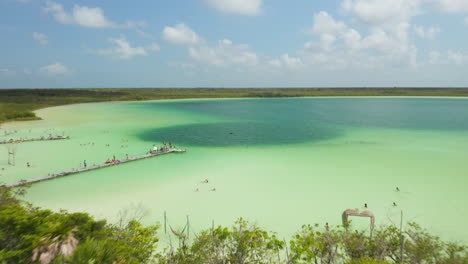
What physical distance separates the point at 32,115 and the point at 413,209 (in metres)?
67.6

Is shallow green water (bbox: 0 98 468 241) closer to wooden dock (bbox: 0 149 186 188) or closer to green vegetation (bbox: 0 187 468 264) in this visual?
wooden dock (bbox: 0 149 186 188)

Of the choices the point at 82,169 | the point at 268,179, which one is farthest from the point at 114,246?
the point at 82,169

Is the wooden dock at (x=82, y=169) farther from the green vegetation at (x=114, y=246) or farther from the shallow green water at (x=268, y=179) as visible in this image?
the green vegetation at (x=114, y=246)

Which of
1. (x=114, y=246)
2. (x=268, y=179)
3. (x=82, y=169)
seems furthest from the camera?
(x=82, y=169)

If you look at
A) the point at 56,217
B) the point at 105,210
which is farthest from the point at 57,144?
the point at 56,217

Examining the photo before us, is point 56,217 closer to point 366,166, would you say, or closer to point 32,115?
point 366,166

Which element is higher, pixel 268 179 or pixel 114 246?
pixel 114 246

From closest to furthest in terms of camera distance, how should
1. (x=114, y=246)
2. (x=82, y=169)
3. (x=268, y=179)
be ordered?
(x=114, y=246)
(x=268, y=179)
(x=82, y=169)

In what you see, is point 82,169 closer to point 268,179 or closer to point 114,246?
point 268,179

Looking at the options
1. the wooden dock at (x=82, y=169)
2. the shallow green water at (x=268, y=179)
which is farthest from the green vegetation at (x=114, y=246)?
the wooden dock at (x=82, y=169)

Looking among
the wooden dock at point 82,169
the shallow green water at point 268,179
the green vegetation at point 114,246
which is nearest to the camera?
the green vegetation at point 114,246

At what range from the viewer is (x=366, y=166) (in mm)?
23469

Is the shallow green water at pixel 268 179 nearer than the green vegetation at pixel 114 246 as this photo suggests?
No

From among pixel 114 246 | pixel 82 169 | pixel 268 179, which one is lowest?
pixel 268 179
